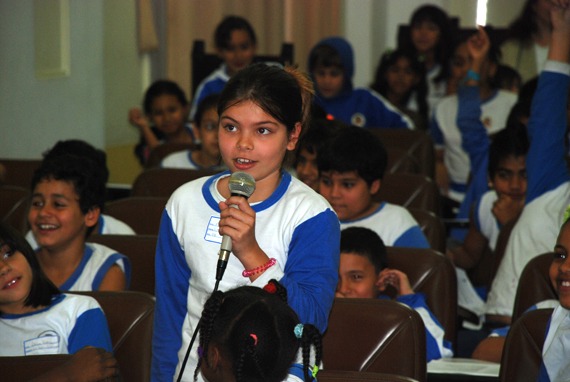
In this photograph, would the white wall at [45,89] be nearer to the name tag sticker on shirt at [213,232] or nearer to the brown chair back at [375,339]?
the brown chair back at [375,339]

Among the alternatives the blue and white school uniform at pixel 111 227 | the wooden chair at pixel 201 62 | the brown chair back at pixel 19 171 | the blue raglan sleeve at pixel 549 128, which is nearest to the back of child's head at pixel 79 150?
the blue and white school uniform at pixel 111 227

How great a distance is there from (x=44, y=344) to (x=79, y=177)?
0.86 meters

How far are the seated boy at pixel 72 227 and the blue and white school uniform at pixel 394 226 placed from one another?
909 mm

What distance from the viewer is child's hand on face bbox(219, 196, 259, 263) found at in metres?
1.73

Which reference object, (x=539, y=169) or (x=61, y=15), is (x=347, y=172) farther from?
(x=61, y=15)

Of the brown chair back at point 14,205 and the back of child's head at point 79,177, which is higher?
the back of child's head at point 79,177

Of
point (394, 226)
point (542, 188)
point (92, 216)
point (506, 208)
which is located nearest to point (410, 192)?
point (506, 208)

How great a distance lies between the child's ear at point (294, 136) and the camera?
2.01 m

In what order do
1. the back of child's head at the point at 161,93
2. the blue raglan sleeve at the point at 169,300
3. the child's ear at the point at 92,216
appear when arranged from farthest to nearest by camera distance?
the back of child's head at the point at 161,93 < the child's ear at the point at 92,216 < the blue raglan sleeve at the point at 169,300

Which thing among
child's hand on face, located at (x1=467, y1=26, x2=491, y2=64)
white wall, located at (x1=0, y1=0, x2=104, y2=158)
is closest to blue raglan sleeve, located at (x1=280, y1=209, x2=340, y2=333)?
child's hand on face, located at (x1=467, y1=26, x2=491, y2=64)

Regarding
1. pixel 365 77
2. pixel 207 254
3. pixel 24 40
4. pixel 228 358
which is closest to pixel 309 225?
pixel 207 254

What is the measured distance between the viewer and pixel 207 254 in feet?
6.42

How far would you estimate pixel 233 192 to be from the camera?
1.76 metres

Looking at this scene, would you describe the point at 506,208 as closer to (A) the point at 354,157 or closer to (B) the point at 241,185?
(A) the point at 354,157
